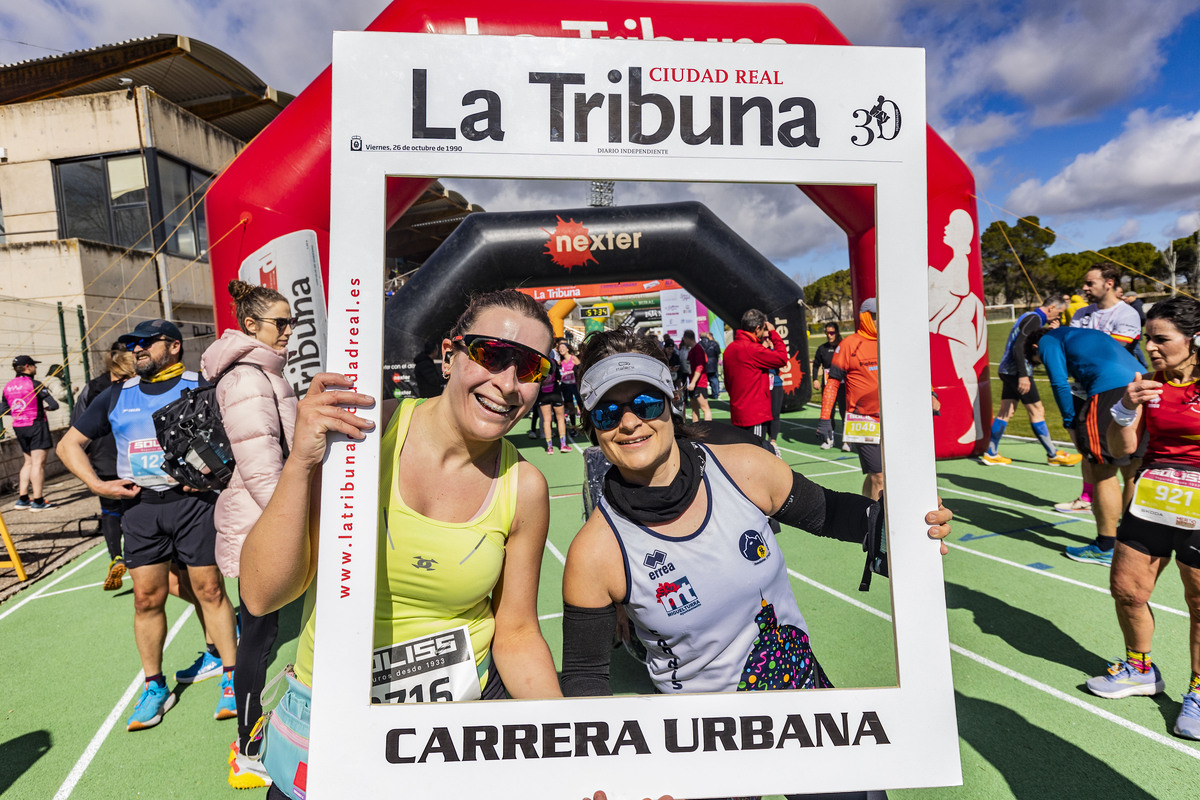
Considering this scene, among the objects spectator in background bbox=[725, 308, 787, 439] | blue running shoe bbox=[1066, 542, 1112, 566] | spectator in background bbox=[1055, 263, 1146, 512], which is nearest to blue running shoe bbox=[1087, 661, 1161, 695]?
blue running shoe bbox=[1066, 542, 1112, 566]

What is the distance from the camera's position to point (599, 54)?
1.22m

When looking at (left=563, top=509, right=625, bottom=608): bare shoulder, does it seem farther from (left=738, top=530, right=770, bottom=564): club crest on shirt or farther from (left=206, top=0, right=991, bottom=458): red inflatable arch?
(left=206, top=0, right=991, bottom=458): red inflatable arch

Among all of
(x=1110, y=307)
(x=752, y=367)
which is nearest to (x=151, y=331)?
(x=752, y=367)

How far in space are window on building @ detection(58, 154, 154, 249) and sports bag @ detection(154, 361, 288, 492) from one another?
569 inches

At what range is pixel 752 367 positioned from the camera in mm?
6129

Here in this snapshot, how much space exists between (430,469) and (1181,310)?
3.40 m

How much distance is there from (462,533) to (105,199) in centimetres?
1725

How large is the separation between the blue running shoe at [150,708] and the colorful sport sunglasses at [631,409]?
3335mm

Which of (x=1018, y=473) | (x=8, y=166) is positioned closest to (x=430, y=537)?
(x=1018, y=473)

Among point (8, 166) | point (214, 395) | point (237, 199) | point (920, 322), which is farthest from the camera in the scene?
point (8, 166)

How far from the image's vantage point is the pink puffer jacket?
2016 mm

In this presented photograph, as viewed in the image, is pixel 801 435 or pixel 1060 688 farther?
pixel 801 435

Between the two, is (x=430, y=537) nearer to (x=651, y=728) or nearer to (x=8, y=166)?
(x=651, y=728)

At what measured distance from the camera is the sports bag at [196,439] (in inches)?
94.1
